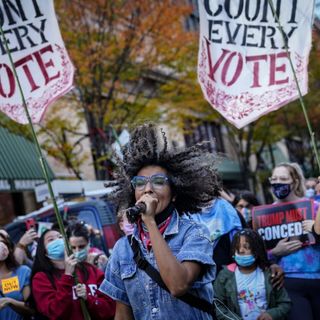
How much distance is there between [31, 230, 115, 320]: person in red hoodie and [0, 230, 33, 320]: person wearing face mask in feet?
0.39

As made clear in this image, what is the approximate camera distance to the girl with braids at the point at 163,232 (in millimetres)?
2771

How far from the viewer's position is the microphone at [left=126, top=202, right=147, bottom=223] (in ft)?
9.09

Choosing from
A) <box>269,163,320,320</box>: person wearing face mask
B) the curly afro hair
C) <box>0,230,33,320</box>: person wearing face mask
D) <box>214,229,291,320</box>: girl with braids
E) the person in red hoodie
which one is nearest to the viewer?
the curly afro hair

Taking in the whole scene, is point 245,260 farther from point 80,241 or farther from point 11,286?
point 11,286

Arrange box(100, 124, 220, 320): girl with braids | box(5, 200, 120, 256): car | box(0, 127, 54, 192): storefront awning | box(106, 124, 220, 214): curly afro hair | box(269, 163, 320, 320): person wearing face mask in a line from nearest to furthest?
box(100, 124, 220, 320): girl with braids < box(106, 124, 220, 214): curly afro hair < box(269, 163, 320, 320): person wearing face mask < box(5, 200, 120, 256): car < box(0, 127, 54, 192): storefront awning

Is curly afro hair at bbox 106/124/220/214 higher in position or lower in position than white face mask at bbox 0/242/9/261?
higher

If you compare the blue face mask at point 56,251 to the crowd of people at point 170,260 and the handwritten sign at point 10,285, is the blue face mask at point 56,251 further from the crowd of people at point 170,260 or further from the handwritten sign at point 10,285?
the handwritten sign at point 10,285

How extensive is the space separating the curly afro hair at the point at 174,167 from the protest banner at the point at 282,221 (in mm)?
2529

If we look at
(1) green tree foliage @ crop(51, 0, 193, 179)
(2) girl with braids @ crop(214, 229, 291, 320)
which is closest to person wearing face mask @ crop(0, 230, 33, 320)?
(2) girl with braids @ crop(214, 229, 291, 320)

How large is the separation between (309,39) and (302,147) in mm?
23956

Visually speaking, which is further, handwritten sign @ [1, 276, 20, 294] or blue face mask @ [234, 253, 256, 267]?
blue face mask @ [234, 253, 256, 267]

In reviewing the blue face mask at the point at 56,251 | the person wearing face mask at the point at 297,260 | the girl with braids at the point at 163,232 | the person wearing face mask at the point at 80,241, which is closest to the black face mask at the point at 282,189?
the person wearing face mask at the point at 297,260

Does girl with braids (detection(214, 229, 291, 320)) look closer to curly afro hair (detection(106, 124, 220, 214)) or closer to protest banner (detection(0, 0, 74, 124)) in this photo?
protest banner (detection(0, 0, 74, 124))

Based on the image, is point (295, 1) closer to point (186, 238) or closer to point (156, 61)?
point (186, 238)
